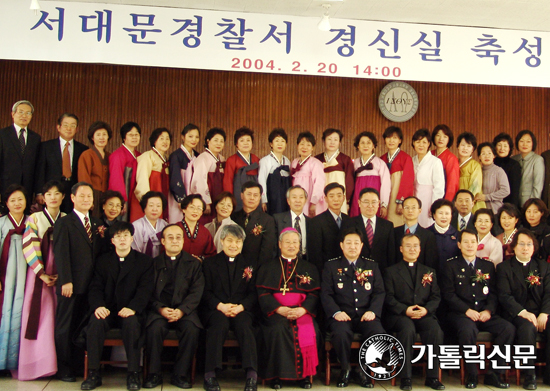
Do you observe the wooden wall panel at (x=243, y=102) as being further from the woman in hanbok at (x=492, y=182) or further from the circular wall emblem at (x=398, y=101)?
the woman in hanbok at (x=492, y=182)

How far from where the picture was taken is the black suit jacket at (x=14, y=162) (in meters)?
4.75

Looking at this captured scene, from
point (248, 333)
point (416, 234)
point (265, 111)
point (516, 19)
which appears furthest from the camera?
point (265, 111)

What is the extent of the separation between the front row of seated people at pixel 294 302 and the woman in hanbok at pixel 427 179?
704 millimetres

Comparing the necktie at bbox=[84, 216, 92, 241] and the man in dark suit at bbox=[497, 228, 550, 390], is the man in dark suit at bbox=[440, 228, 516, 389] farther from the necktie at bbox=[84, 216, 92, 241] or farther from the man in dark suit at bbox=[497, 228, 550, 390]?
the necktie at bbox=[84, 216, 92, 241]

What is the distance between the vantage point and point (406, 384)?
157 inches

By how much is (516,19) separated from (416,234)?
2.14m

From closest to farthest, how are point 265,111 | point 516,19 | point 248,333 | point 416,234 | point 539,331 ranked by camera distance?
point 248,333 < point 539,331 < point 416,234 < point 516,19 < point 265,111

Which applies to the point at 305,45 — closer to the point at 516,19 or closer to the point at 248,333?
the point at 516,19

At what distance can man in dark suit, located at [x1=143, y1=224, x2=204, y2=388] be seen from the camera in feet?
13.0

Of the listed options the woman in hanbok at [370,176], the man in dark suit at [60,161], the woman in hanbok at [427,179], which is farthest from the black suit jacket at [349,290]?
the man in dark suit at [60,161]

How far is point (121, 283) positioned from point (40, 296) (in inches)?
23.6

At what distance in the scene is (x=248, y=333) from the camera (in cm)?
402

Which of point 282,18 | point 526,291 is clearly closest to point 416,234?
point 526,291

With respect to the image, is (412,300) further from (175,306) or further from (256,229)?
(175,306)
